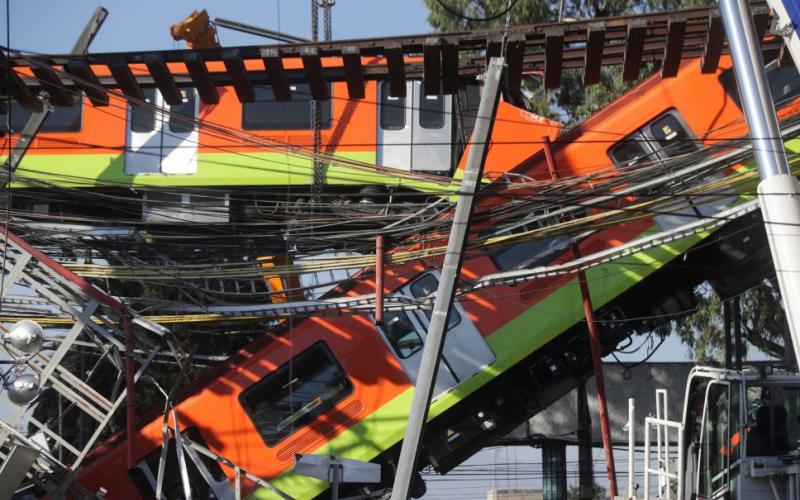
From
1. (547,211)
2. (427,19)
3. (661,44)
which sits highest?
(427,19)

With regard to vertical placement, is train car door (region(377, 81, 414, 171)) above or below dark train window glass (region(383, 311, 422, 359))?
above

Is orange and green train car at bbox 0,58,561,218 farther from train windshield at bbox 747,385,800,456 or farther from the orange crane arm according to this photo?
train windshield at bbox 747,385,800,456

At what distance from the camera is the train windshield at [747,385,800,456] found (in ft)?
30.3

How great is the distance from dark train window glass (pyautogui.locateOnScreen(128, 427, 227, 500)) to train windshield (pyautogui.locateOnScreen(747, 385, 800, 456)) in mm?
6071

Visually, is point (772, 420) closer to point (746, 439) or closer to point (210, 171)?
point (746, 439)

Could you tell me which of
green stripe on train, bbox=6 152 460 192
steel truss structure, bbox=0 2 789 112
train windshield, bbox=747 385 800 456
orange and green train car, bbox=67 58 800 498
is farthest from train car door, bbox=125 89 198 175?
train windshield, bbox=747 385 800 456

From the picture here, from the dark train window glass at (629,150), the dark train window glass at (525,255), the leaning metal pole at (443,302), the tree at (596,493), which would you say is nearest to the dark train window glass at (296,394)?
the dark train window glass at (525,255)

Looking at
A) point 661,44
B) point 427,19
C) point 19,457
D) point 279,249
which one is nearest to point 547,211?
point 661,44

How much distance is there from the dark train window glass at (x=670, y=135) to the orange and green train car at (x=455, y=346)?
1 cm

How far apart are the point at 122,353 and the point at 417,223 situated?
12.2 feet

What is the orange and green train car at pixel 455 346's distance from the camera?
12.1 m

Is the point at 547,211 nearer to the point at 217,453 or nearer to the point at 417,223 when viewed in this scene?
the point at 417,223

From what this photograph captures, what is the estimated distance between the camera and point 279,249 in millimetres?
12078

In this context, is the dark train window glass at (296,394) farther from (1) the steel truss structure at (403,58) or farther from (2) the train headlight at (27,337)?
(1) the steel truss structure at (403,58)
